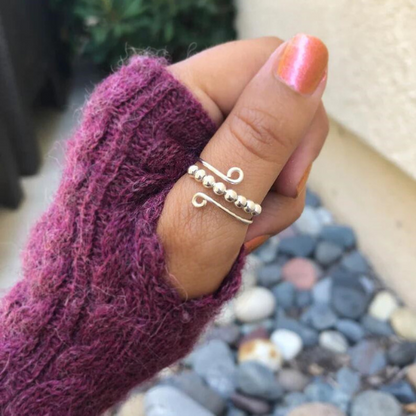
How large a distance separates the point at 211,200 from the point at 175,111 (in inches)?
4.9

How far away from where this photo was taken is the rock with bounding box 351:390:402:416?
917mm

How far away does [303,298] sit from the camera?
1175 mm

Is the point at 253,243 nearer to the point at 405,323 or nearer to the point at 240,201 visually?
the point at 240,201

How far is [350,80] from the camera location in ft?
3.69

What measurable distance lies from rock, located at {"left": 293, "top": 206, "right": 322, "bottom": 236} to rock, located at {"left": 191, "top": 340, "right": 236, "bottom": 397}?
1.39 feet

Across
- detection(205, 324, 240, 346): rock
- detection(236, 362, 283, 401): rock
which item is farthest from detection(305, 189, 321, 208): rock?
detection(236, 362, 283, 401): rock

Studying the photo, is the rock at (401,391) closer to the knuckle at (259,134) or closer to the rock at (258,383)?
the rock at (258,383)

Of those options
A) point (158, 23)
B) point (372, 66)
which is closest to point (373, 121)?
point (372, 66)

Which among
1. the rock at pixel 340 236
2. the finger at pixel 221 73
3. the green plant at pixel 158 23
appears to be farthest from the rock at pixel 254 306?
the green plant at pixel 158 23

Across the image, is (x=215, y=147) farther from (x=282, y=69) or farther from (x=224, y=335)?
(x=224, y=335)

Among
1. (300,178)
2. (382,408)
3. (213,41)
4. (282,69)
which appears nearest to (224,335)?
(382,408)

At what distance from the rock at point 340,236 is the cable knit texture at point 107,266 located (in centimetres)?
74

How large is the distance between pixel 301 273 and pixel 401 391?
36cm

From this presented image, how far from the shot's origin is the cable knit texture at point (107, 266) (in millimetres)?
551
